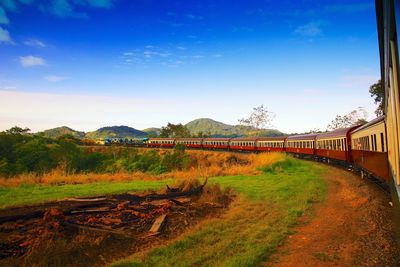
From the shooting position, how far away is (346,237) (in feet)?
25.1

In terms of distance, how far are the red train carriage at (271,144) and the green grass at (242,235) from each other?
28.3 m

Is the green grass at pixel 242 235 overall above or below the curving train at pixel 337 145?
below

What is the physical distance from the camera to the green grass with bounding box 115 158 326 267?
6.50 m

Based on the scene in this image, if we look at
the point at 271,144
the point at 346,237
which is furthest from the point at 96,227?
the point at 271,144

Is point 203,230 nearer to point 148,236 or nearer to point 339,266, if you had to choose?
point 148,236

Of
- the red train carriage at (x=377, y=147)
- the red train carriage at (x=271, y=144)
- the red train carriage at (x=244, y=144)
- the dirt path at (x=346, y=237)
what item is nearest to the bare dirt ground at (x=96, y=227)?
the dirt path at (x=346, y=237)

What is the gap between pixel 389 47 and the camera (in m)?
3.15

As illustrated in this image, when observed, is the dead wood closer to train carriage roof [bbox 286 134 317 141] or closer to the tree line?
the tree line

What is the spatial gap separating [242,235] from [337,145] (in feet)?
63.0

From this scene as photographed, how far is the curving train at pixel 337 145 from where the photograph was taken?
36.4 feet

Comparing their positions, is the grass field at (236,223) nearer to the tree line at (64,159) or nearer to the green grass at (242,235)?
the green grass at (242,235)

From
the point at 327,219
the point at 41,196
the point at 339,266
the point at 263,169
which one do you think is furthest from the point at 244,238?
the point at 263,169

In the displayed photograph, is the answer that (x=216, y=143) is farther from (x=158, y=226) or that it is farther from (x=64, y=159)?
(x=158, y=226)

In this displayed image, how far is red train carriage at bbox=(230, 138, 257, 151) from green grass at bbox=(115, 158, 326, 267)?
3326cm
